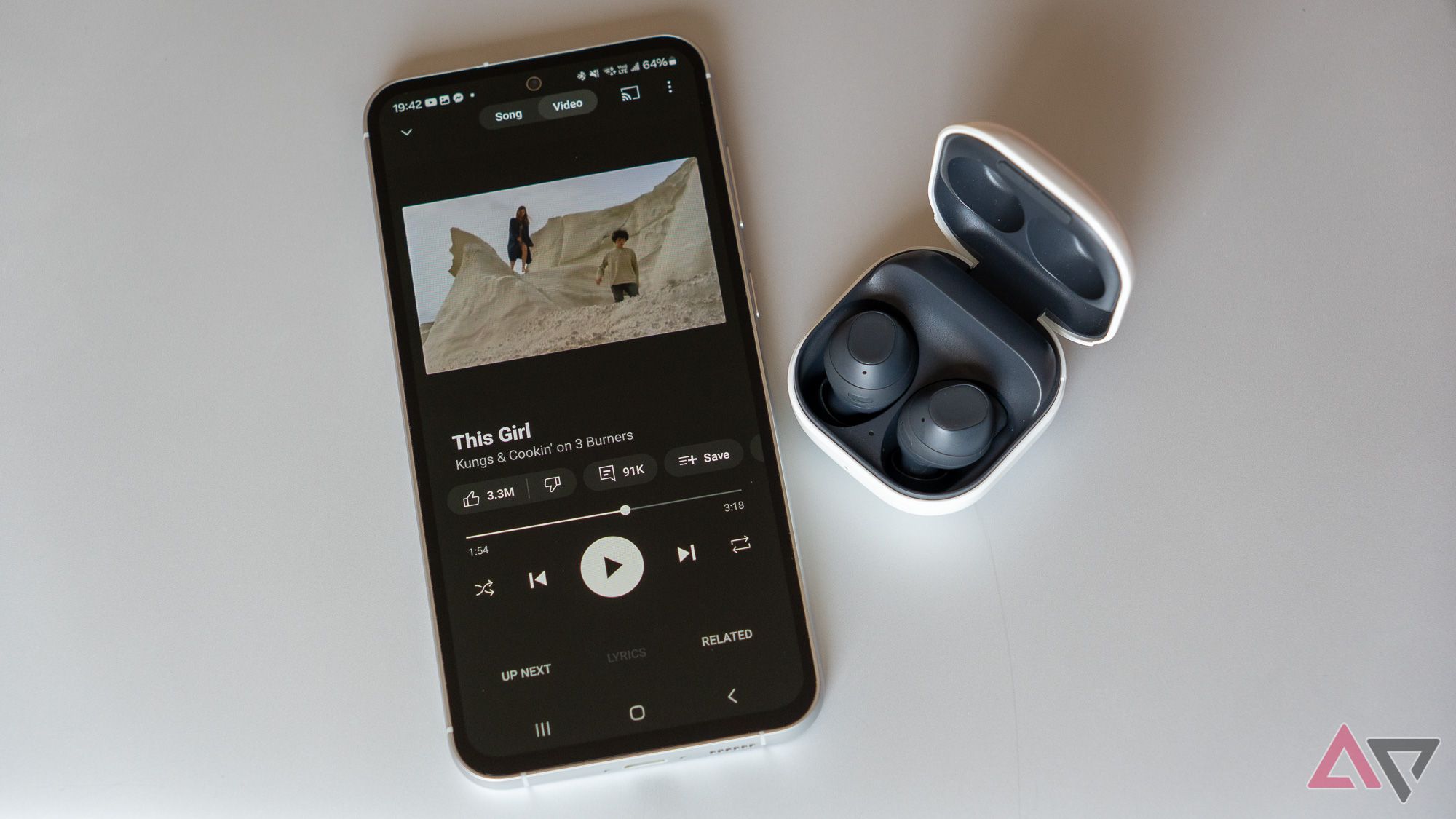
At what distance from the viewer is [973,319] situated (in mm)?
462

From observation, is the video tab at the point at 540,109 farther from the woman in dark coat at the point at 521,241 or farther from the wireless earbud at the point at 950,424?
Answer: the wireless earbud at the point at 950,424

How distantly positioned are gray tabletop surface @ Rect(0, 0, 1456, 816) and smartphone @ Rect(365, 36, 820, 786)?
0.08 ft

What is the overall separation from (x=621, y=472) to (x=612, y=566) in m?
0.05

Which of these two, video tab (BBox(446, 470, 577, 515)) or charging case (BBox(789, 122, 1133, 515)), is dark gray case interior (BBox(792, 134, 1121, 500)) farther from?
video tab (BBox(446, 470, 577, 515))

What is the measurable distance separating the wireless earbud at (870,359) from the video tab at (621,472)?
0.33ft

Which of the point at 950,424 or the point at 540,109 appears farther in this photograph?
the point at 540,109

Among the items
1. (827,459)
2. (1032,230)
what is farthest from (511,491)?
(1032,230)

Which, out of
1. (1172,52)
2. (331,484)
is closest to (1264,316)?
(1172,52)

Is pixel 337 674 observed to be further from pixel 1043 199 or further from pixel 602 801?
pixel 1043 199

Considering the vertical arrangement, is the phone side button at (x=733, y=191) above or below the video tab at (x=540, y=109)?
below

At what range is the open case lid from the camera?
41 centimetres

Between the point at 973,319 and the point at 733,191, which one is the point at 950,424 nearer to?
the point at 973,319

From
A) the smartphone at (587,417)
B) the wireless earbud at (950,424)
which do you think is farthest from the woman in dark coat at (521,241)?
the wireless earbud at (950,424)

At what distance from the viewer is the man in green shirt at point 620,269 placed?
51 centimetres
